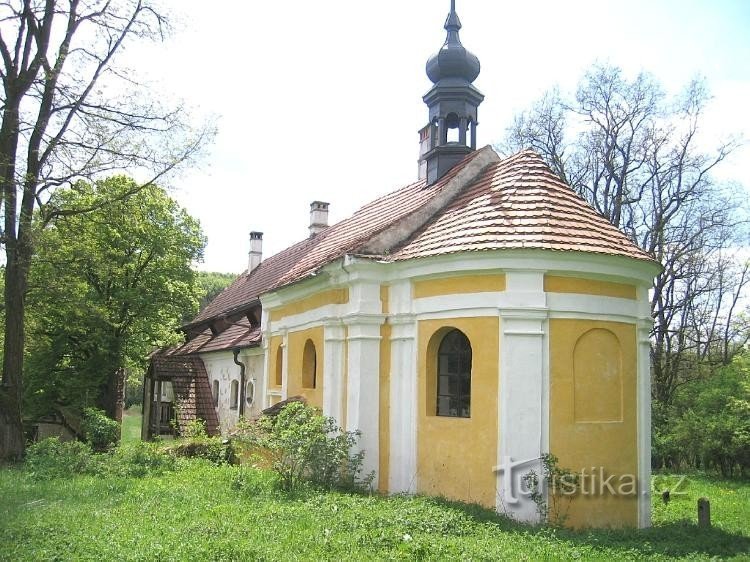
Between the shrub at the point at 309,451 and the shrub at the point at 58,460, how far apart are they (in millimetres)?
3076

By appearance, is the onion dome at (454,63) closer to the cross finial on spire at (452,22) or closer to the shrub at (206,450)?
the cross finial on spire at (452,22)

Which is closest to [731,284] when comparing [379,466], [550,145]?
[550,145]

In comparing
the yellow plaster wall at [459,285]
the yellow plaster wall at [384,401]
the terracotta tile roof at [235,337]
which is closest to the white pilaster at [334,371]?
the yellow plaster wall at [384,401]

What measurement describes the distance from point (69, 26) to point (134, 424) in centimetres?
2862

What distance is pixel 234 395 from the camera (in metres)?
21.0

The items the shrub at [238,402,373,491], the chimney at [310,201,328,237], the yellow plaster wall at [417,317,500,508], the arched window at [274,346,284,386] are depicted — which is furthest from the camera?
the chimney at [310,201,328,237]

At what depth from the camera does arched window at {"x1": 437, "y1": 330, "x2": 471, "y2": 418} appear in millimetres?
10758

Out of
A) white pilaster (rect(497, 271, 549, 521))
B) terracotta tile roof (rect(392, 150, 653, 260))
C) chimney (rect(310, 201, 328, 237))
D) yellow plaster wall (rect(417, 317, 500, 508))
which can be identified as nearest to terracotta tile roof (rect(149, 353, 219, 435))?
chimney (rect(310, 201, 328, 237))

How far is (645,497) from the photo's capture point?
410 inches

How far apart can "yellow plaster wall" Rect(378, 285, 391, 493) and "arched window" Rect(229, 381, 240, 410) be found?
10047 mm

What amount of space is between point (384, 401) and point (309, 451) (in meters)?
1.53

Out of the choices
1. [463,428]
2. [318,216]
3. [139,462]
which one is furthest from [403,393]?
[318,216]

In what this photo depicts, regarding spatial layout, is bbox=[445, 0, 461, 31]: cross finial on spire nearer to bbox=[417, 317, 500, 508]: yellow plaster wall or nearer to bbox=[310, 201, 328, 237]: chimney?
bbox=[417, 317, 500, 508]: yellow plaster wall

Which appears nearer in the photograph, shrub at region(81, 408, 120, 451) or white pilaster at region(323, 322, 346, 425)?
white pilaster at region(323, 322, 346, 425)
